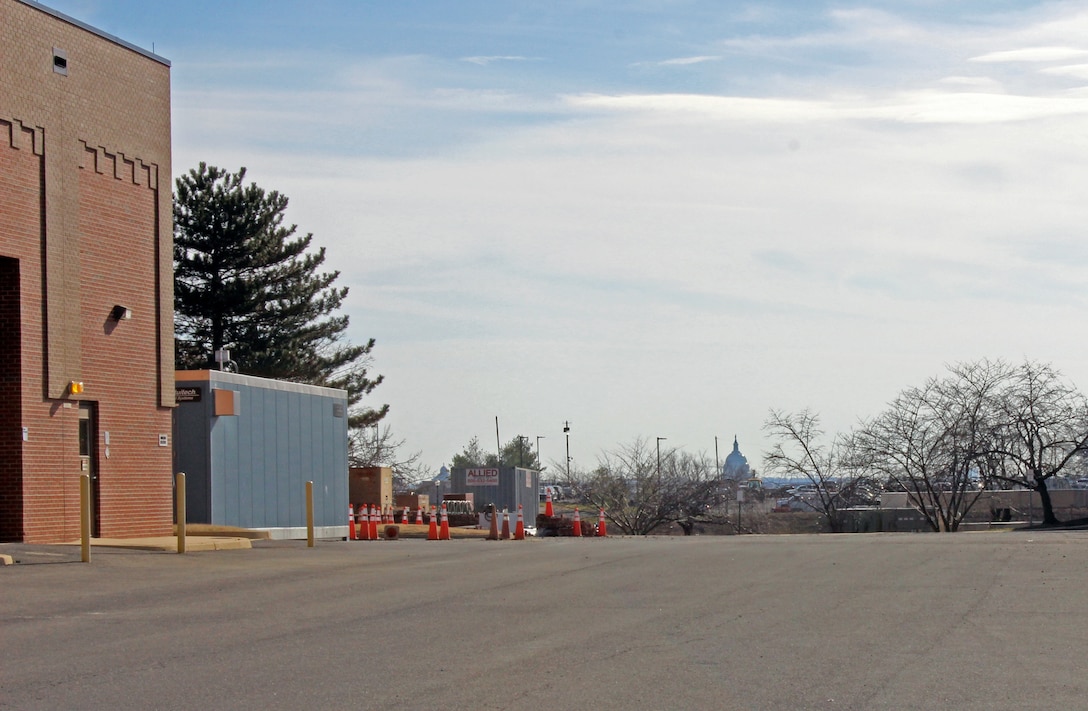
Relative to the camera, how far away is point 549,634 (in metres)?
10.2

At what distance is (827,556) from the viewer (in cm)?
1839

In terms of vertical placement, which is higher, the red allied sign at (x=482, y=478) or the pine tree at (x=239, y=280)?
the pine tree at (x=239, y=280)

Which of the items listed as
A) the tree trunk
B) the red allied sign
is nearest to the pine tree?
the red allied sign

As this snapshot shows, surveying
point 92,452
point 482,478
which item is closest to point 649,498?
point 482,478

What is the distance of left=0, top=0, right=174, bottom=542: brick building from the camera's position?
66.9 feet

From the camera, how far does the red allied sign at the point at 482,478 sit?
63.0 metres

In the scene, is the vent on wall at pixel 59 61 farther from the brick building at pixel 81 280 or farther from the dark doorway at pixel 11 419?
the dark doorway at pixel 11 419

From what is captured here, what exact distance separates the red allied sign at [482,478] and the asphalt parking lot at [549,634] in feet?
148

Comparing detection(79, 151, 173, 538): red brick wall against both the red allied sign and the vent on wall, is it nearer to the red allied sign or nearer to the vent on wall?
the vent on wall

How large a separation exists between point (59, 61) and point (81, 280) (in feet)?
12.5

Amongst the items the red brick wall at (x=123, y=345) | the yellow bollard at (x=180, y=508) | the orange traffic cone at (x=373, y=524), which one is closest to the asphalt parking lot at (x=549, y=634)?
the yellow bollard at (x=180, y=508)

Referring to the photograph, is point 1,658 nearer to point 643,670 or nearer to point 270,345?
point 643,670

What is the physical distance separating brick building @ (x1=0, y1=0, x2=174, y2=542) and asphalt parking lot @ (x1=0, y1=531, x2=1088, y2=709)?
13.6 ft

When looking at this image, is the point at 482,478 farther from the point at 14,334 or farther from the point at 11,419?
the point at 14,334
